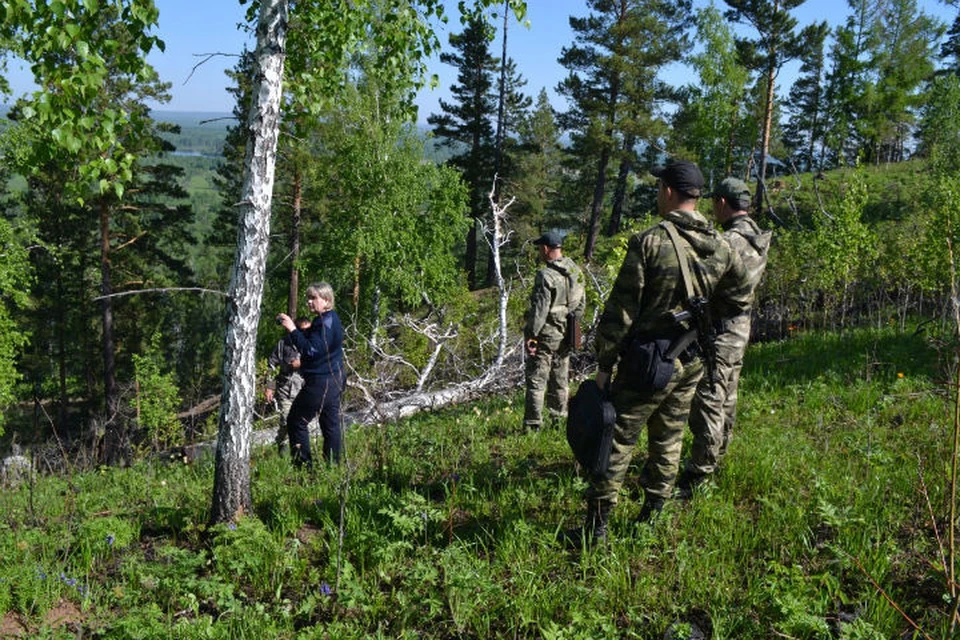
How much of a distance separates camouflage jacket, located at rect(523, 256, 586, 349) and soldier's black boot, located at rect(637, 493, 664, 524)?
9.25 ft

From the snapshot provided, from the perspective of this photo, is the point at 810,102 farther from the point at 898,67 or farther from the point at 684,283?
the point at 684,283

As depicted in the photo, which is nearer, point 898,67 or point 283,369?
point 283,369

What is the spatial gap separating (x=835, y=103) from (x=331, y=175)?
112 ft

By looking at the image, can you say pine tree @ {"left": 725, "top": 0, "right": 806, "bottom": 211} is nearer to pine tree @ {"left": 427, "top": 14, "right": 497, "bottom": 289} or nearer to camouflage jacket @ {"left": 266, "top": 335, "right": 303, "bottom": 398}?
pine tree @ {"left": 427, "top": 14, "right": 497, "bottom": 289}

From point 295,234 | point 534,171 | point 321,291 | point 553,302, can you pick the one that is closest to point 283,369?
point 321,291

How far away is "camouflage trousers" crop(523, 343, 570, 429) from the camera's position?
6.79 meters

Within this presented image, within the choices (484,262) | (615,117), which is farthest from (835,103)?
(484,262)

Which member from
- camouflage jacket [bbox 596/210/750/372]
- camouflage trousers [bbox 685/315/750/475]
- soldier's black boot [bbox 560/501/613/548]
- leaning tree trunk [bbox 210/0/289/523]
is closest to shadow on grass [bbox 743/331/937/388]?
camouflage trousers [bbox 685/315/750/475]

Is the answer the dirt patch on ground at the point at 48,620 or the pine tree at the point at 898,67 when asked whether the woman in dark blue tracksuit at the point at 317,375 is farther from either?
the pine tree at the point at 898,67

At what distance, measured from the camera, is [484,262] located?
45781 millimetres

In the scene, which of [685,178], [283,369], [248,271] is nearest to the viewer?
[685,178]

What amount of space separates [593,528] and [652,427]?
766 mm

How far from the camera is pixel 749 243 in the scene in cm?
470

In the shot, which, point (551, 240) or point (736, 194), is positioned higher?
point (736, 194)
